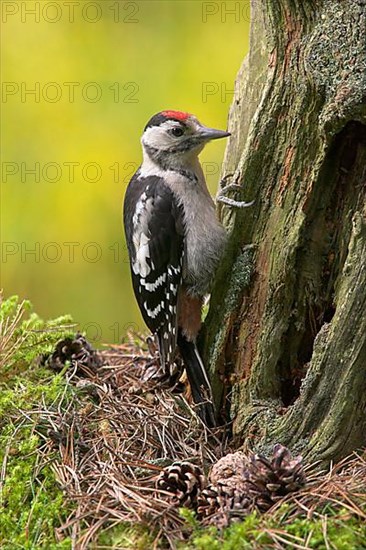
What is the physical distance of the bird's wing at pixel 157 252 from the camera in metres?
3.97

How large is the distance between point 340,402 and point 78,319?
9.16 ft

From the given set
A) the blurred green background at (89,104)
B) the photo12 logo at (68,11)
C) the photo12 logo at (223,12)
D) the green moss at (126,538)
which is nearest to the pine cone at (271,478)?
the green moss at (126,538)

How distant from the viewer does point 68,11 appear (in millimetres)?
5242

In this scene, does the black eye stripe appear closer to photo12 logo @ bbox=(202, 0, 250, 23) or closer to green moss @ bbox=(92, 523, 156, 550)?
photo12 logo @ bbox=(202, 0, 250, 23)

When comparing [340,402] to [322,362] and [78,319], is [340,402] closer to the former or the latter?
[322,362]

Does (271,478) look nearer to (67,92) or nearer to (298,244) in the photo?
(298,244)

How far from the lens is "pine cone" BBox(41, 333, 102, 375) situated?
3.79m

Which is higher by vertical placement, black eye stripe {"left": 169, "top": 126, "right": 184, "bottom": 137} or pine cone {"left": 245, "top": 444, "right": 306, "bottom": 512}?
black eye stripe {"left": 169, "top": 126, "right": 184, "bottom": 137}

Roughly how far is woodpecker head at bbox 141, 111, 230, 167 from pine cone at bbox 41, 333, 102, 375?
3.35 feet

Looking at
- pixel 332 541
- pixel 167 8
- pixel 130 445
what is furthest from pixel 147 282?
pixel 167 8

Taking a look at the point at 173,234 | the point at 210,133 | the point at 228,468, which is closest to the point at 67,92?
the point at 210,133

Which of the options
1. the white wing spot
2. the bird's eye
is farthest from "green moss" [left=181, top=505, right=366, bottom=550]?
the bird's eye

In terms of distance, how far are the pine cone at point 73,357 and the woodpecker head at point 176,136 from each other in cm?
102

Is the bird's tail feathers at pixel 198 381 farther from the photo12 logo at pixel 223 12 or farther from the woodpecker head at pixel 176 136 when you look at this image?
the photo12 logo at pixel 223 12
